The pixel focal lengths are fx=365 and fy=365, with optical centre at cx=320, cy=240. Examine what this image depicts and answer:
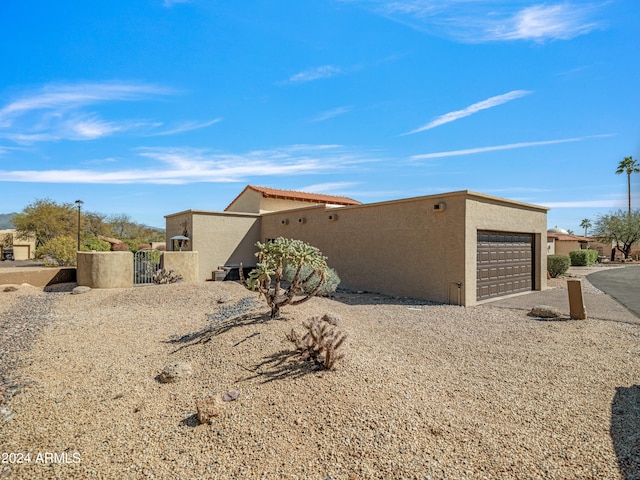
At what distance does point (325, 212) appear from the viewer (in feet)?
49.6

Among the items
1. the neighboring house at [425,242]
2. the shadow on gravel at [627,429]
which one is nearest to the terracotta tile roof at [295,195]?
the neighboring house at [425,242]

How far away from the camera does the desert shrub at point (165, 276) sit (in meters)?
14.2

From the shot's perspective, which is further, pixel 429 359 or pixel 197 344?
pixel 197 344

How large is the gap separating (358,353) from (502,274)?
30.3 ft

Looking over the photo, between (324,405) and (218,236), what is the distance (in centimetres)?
1481

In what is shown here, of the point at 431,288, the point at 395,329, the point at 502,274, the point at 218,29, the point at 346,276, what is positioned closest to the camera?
the point at 395,329

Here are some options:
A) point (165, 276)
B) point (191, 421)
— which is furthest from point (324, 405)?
point (165, 276)

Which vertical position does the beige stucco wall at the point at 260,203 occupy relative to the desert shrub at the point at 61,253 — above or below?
above

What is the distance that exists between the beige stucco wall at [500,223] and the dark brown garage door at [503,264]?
25 centimetres

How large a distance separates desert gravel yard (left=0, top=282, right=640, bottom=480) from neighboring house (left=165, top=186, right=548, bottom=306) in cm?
383

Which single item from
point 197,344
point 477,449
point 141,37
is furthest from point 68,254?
point 477,449

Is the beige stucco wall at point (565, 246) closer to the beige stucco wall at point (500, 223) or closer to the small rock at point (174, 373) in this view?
the beige stucco wall at point (500, 223)

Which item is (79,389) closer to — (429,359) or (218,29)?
(429,359)

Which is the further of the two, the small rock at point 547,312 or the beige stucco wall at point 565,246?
the beige stucco wall at point 565,246
